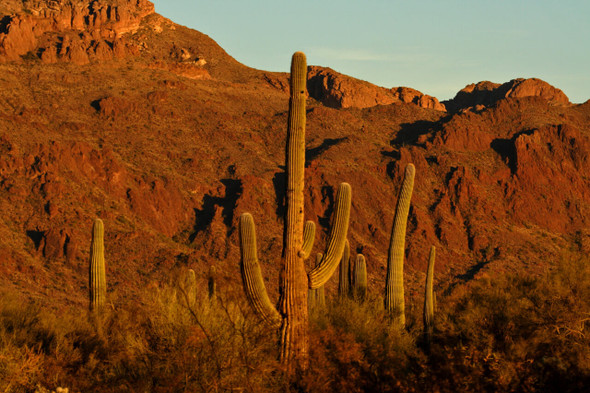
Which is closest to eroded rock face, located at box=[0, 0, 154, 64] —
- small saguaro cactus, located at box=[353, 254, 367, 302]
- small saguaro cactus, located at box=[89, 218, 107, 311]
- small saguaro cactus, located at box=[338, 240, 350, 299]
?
small saguaro cactus, located at box=[338, 240, 350, 299]

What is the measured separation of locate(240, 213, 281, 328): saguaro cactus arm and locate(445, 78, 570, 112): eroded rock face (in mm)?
89822

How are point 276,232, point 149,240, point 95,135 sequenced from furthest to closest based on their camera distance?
1. point 95,135
2. point 276,232
3. point 149,240

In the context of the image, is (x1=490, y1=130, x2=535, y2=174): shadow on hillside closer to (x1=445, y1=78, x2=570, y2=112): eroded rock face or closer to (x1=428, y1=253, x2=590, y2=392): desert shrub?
(x1=445, y1=78, x2=570, y2=112): eroded rock face

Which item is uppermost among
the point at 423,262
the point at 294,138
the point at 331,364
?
the point at 294,138

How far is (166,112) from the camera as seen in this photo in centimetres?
7469

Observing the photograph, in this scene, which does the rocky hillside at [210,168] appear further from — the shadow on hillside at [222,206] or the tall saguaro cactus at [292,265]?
the tall saguaro cactus at [292,265]

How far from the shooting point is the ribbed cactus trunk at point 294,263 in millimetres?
12719

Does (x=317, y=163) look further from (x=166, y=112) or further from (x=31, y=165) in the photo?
(x=31, y=165)

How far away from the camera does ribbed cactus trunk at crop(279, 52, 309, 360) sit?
12.7 m

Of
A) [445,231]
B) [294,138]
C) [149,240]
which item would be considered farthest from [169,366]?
[445,231]

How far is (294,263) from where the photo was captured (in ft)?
41.7

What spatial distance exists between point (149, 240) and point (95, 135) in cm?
1775

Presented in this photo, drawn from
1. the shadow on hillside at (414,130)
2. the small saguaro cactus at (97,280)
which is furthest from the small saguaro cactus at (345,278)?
the shadow on hillside at (414,130)

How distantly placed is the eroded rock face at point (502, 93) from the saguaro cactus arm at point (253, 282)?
295ft
